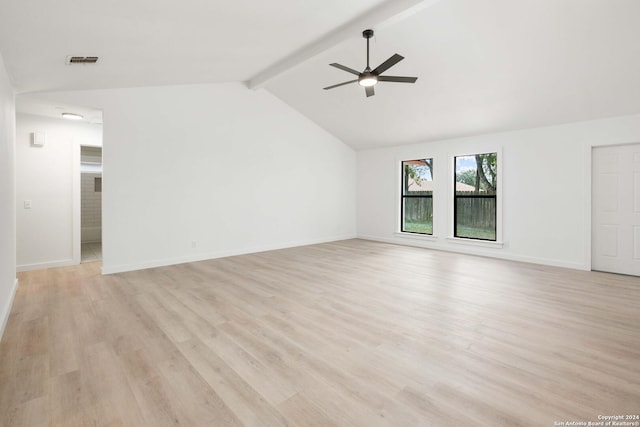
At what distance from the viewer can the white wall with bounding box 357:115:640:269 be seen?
4.82 meters

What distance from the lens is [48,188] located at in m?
4.98

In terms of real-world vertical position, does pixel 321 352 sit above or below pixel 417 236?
below

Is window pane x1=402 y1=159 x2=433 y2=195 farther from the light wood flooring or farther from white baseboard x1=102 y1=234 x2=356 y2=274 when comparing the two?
the light wood flooring

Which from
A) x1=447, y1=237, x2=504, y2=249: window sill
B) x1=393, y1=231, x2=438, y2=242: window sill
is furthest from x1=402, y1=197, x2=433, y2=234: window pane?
x1=447, y1=237, x2=504, y2=249: window sill

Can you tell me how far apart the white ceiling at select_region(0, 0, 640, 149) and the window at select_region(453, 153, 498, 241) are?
82cm

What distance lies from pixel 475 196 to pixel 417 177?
4.77 feet

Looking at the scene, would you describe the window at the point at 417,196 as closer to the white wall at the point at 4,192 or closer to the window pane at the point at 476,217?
the window pane at the point at 476,217

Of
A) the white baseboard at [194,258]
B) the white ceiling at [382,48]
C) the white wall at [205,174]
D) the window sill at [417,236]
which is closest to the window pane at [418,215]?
the window sill at [417,236]

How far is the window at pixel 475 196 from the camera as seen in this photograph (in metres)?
6.08

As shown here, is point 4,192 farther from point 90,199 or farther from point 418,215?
point 418,215

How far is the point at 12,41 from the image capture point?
2.51 m

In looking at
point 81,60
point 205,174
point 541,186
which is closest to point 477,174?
point 541,186

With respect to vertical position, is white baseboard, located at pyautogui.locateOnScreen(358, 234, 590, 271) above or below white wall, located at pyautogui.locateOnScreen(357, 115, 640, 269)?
below

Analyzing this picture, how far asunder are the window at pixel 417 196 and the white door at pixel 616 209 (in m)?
2.83
